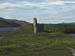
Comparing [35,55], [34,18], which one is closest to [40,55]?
[35,55]

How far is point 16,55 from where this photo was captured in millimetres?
45250

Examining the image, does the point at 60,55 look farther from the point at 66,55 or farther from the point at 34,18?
the point at 34,18

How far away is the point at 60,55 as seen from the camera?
43.4 metres

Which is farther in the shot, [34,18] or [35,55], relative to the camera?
[34,18]

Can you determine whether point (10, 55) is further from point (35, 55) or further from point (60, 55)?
point (60, 55)

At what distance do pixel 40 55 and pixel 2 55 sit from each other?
6.33 metres

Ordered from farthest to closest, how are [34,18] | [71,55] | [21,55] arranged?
[34,18] < [21,55] < [71,55]

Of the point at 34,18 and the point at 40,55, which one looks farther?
the point at 34,18

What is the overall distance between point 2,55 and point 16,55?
89.0 inches

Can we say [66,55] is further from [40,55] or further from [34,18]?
[34,18]

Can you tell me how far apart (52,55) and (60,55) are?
4.10 ft

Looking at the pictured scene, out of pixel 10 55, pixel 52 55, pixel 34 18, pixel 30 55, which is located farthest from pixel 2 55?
pixel 34 18

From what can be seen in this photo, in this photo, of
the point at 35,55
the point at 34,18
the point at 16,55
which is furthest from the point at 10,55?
the point at 34,18

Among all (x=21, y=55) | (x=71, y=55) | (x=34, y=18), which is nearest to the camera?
(x=71, y=55)
